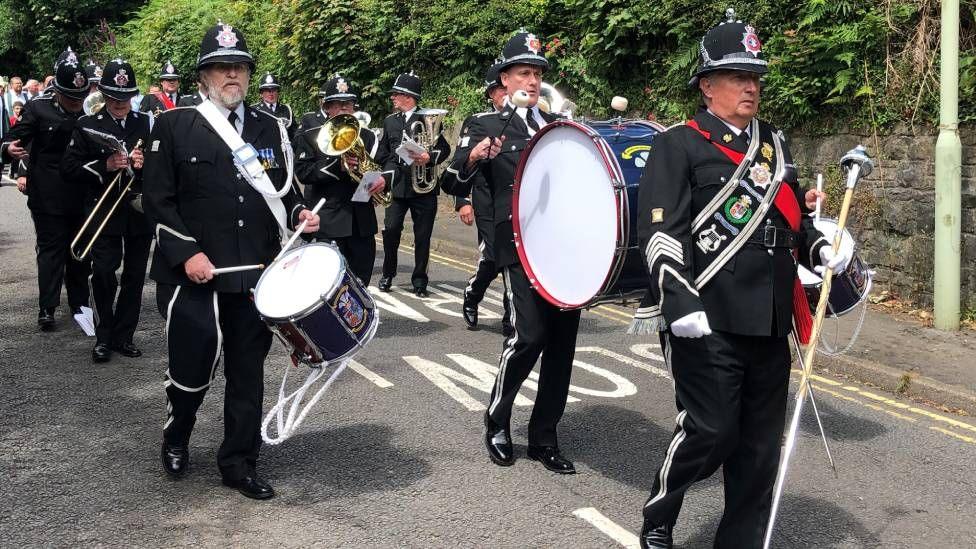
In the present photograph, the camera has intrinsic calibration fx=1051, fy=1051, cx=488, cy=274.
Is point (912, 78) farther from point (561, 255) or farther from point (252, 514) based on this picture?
point (252, 514)

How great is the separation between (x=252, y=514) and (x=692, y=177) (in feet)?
8.30

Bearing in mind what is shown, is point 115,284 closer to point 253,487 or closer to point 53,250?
point 53,250

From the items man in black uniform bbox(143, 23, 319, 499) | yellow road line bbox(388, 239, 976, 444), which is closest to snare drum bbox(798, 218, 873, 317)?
yellow road line bbox(388, 239, 976, 444)

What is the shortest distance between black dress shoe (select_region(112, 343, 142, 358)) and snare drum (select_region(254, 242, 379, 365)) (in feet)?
11.6

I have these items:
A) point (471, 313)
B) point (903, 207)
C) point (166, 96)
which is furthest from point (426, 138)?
point (166, 96)

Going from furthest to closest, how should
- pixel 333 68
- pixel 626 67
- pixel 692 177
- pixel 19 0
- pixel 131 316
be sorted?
pixel 19 0 < pixel 333 68 < pixel 626 67 < pixel 131 316 < pixel 692 177

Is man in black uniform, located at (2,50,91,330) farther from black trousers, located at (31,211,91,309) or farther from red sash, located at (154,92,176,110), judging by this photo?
red sash, located at (154,92,176,110)

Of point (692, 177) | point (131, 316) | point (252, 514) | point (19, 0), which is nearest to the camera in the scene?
point (692, 177)

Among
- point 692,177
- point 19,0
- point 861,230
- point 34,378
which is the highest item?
point 19,0

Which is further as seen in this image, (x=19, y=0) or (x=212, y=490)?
(x=19, y=0)

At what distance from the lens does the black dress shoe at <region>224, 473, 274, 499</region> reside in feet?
16.6

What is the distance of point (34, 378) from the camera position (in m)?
7.30

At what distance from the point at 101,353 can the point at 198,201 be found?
328 cm

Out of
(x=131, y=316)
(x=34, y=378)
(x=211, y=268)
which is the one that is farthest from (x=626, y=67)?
(x=211, y=268)
